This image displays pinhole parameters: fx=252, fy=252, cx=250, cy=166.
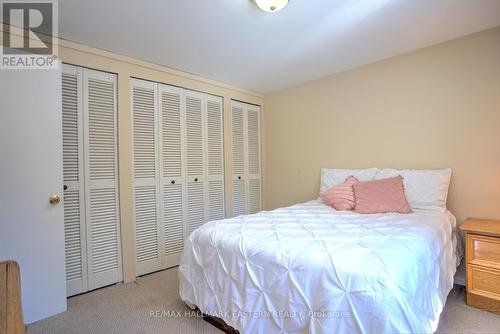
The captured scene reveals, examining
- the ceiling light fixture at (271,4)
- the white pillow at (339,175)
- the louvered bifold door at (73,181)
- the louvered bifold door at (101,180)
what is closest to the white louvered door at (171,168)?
the louvered bifold door at (101,180)

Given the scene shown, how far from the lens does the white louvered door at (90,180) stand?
2.26m

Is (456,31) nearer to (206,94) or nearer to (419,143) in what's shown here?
(419,143)

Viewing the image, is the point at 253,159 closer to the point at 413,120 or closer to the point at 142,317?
the point at 413,120

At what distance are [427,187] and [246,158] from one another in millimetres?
2248

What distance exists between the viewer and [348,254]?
125 cm

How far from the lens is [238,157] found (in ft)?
12.0

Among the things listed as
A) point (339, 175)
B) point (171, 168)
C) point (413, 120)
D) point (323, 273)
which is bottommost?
point (323, 273)

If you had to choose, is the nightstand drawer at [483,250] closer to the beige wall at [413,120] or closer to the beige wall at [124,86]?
the beige wall at [413,120]

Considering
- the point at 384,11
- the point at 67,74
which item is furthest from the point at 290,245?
the point at 67,74

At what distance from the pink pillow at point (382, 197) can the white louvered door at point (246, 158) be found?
167cm

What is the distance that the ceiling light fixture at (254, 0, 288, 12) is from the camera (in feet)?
5.66

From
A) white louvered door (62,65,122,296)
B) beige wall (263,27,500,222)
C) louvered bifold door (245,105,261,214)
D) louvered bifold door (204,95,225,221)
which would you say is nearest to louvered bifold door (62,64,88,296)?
white louvered door (62,65,122,296)

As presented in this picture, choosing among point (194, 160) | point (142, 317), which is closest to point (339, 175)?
point (194, 160)

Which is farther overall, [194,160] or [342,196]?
[194,160]
